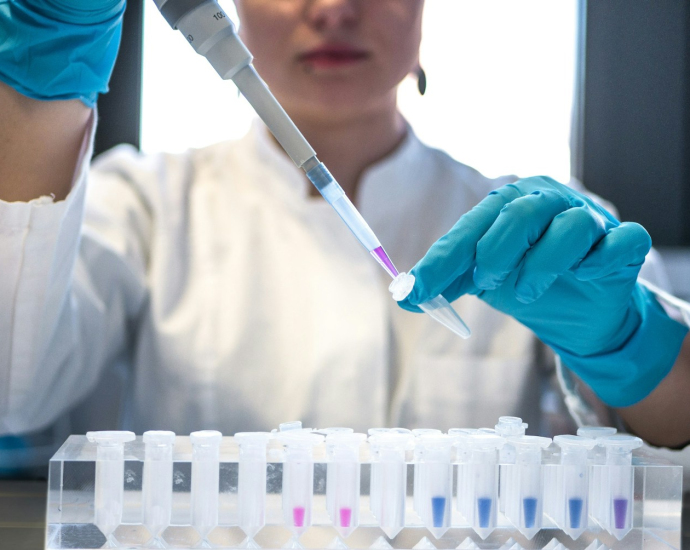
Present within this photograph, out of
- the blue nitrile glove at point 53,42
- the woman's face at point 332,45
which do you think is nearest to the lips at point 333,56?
the woman's face at point 332,45

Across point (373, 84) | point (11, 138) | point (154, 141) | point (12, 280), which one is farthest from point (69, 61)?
point (154, 141)

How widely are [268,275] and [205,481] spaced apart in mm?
492

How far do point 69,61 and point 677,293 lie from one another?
135 cm

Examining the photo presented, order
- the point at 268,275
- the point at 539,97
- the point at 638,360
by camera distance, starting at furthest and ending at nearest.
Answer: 1. the point at 539,97
2. the point at 268,275
3. the point at 638,360

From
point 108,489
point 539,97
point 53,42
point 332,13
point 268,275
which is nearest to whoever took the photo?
point 108,489

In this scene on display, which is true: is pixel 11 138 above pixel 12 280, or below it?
above

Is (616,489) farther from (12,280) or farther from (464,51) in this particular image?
(464,51)

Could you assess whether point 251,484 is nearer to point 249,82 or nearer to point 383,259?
point 383,259

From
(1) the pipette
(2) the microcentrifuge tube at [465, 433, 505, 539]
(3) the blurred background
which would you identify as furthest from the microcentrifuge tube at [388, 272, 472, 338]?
(3) the blurred background

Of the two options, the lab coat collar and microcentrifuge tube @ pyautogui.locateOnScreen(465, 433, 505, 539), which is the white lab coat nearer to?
the lab coat collar

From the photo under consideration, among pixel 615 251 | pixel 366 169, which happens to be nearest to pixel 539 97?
pixel 366 169

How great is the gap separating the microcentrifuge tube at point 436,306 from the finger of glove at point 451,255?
11 mm

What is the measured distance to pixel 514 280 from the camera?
0.70 metres

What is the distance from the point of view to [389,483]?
1.94ft
